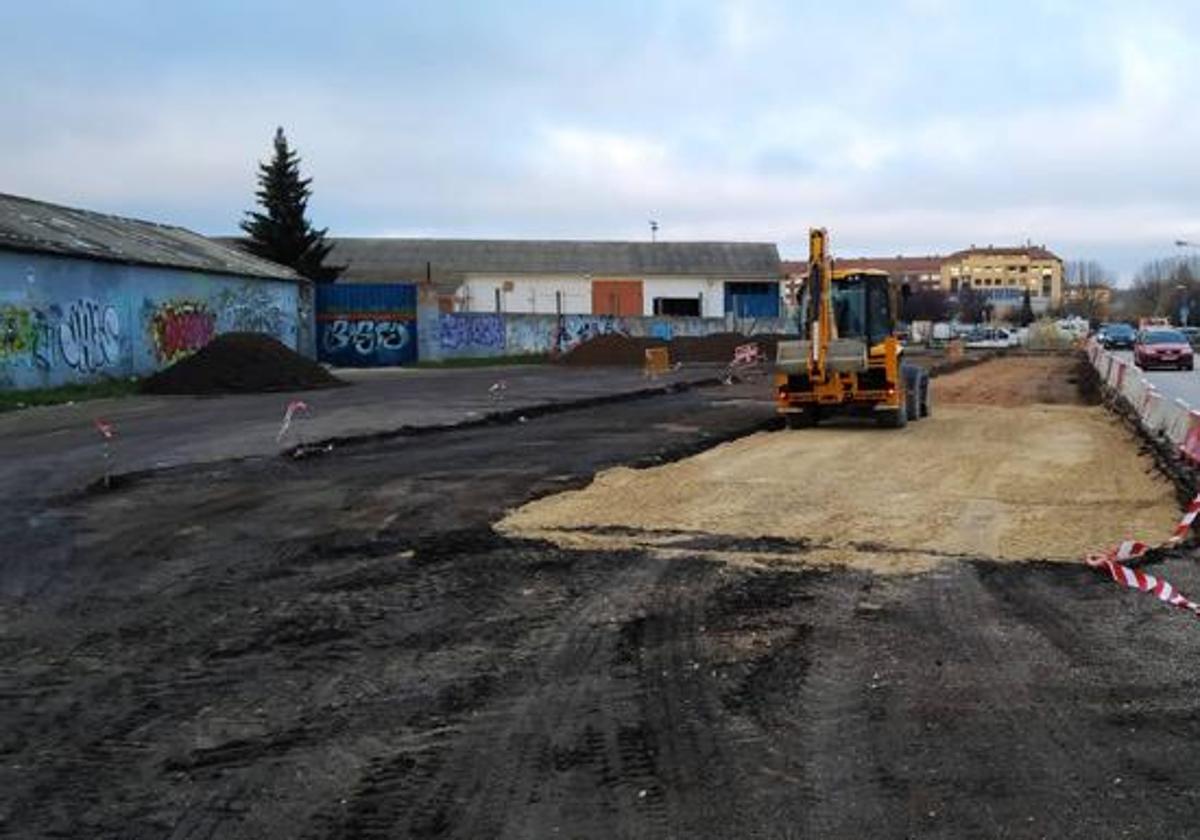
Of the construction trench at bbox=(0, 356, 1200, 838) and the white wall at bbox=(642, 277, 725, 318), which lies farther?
the white wall at bbox=(642, 277, 725, 318)

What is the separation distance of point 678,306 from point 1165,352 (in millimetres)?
45536

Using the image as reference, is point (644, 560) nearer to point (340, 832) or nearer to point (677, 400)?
point (340, 832)

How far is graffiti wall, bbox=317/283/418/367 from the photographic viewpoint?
168 ft

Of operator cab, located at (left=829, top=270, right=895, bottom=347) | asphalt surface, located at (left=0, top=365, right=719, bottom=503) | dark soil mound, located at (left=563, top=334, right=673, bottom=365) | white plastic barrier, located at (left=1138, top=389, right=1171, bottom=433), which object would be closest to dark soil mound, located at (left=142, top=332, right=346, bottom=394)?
asphalt surface, located at (left=0, top=365, right=719, bottom=503)

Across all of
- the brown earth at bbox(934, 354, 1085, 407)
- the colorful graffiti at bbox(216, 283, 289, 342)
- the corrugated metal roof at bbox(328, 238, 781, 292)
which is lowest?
the brown earth at bbox(934, 354, 1085, 407)

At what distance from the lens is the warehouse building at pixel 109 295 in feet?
98.3

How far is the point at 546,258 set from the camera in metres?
90.9

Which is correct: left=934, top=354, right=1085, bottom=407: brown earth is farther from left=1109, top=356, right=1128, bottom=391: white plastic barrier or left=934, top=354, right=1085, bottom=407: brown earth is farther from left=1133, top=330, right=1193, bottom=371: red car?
left=1133, top=330, right=1193, bottom=371: red car

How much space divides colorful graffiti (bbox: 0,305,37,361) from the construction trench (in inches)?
699

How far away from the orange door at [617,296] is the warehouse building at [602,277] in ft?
0.23

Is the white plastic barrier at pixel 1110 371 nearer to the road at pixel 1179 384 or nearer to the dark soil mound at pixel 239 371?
the road at pixel 1179 384

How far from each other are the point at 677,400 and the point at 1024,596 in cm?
2122

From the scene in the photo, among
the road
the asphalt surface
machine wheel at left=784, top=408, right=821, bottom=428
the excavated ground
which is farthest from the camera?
the road

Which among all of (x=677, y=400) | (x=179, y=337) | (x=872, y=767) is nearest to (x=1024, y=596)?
(x=872, y=767)
